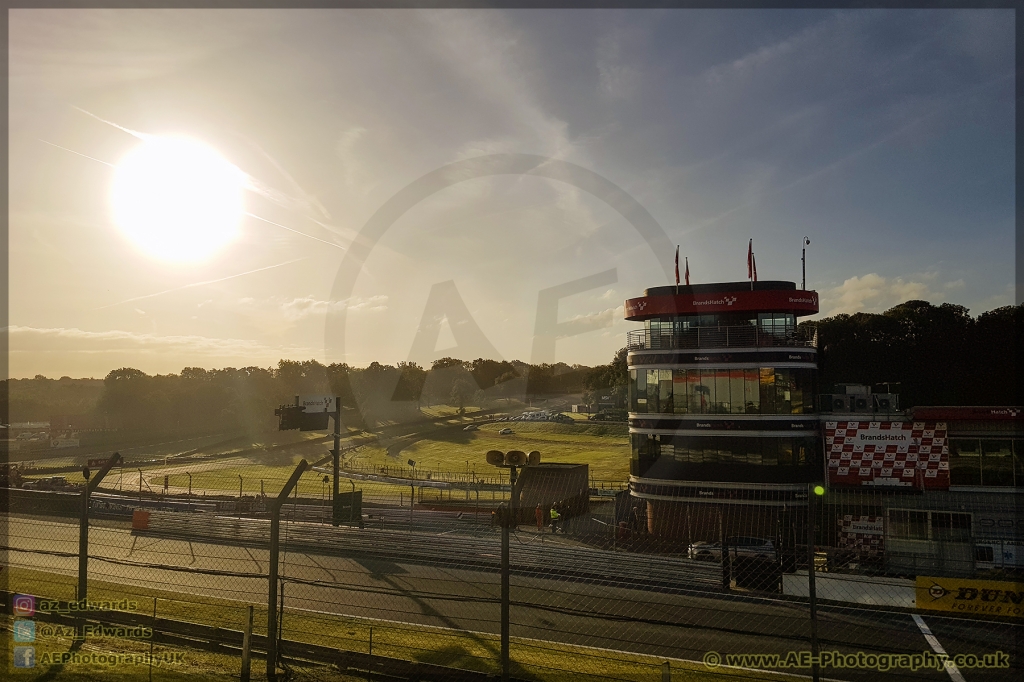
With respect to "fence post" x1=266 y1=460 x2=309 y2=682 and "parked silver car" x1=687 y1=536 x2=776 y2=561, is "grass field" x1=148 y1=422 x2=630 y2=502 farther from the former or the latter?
"fence post" x1=266 y1=460 x2=309 y2=682

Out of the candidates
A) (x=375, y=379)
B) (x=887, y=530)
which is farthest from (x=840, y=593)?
(x=375, y=379)

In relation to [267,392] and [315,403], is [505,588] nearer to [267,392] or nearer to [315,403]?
[315,403]

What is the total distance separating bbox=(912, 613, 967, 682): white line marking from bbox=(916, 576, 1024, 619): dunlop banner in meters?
0.71

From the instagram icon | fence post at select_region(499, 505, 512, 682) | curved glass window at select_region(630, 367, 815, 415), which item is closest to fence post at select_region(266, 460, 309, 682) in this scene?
fence post at select_region(499, 505, 512, 682)

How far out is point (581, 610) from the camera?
56.5 feet

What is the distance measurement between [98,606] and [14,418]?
67.9 m

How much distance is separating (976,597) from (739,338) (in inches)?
776

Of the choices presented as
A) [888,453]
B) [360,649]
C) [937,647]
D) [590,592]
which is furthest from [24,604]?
[888,453]

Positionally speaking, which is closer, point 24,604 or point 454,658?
point 454,658

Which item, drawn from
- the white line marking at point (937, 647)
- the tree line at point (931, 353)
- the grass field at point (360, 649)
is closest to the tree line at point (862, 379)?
the tree line at point (931, 353)

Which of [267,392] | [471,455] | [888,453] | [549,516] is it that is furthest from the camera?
[267,392]

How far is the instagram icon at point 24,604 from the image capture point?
1295 cm

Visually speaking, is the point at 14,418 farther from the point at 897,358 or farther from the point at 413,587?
the point at 897,358

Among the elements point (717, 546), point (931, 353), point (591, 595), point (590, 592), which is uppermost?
point (931, 353)
